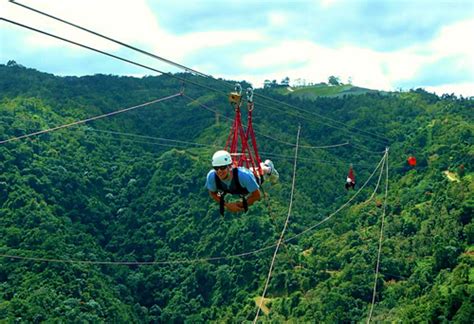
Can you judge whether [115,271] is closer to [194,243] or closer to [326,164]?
[194,243]

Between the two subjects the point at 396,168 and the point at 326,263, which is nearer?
the point at 326,263

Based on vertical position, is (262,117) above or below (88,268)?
above

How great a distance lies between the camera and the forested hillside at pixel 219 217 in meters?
61.7

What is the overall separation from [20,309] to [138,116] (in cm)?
5840

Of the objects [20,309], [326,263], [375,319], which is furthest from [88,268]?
[375,319]

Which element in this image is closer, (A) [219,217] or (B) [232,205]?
(B) [232,205]

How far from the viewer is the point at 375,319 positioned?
57.3 metres

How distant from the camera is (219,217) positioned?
276 ft

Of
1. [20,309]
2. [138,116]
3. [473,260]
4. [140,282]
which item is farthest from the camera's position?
[138,116]

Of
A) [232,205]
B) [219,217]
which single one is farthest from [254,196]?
[219,217]

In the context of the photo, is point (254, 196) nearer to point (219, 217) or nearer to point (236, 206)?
point (236, 206)

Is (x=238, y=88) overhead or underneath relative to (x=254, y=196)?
overhead

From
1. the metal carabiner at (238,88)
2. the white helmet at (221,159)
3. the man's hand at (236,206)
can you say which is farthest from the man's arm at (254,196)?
the metal carabiner at (238,88)

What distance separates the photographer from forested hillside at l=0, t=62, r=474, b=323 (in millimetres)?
61656
